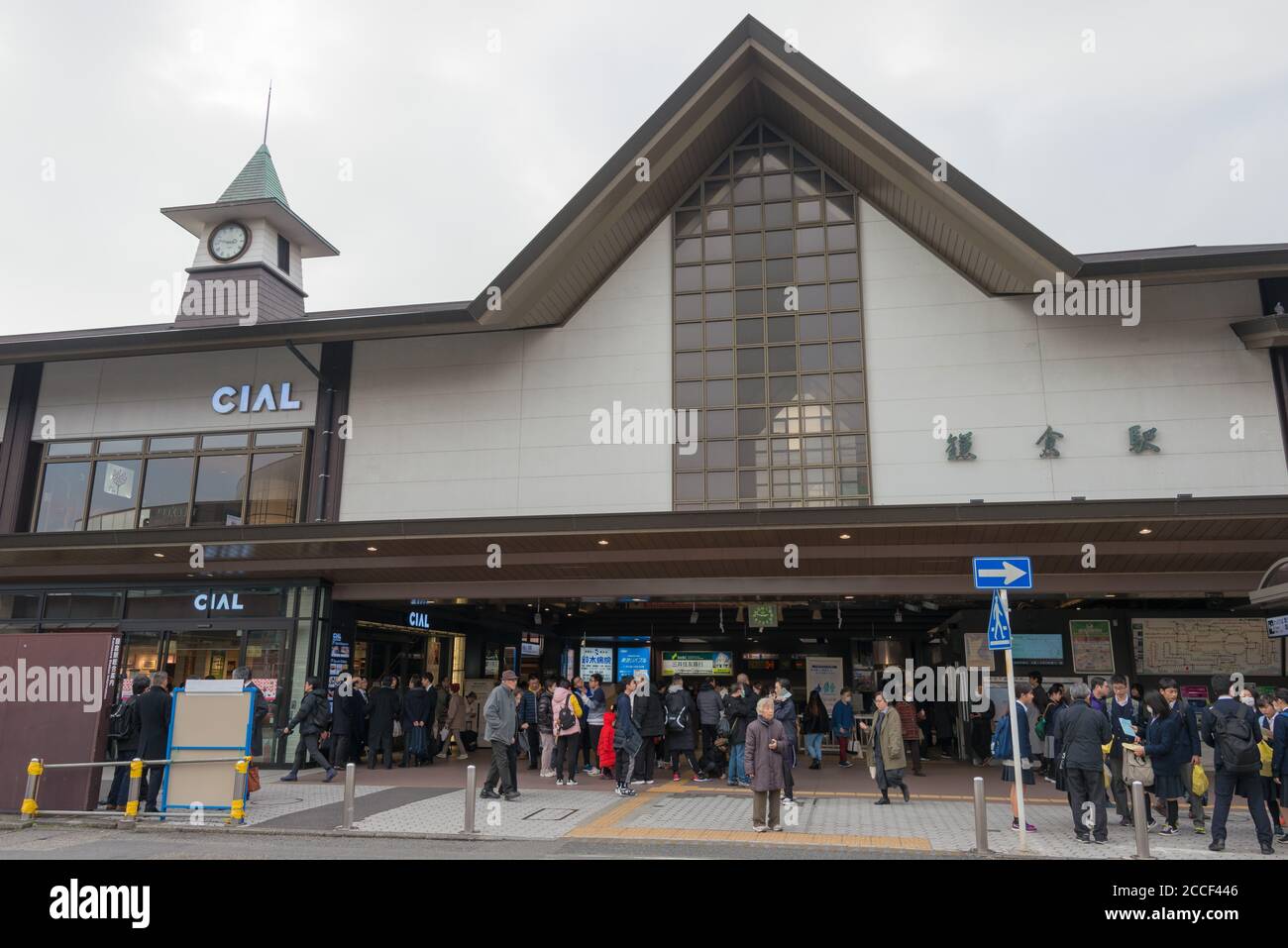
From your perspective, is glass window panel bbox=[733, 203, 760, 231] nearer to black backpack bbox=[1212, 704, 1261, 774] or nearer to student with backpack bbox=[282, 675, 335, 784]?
student with backpack bbox=[282, 675, 335, 784]

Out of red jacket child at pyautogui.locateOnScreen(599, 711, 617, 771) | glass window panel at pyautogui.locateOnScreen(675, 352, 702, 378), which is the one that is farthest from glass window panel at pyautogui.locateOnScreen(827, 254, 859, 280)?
red jacket child at pyautogui.locateOnScreen(599, 711, 617, 771)

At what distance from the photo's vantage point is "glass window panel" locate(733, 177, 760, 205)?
1931cm

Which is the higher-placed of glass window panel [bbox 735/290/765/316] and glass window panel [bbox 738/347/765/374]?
glass window panel [bbox 735/290/765/316]

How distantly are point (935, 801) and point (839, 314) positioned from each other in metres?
9.27

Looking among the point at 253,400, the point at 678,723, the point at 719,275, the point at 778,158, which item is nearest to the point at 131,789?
the point at 678,723

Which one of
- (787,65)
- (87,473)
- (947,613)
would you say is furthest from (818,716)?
(87,473)

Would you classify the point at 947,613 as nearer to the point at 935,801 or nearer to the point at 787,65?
the point at 935,801

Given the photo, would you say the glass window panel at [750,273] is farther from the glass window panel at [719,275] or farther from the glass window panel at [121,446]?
the glass window panel at [121,446]

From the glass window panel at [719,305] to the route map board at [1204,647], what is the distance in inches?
411

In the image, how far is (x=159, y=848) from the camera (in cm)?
1001

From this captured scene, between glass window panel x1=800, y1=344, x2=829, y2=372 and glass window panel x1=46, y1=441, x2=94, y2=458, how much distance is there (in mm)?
15791

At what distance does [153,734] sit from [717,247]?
530 inches

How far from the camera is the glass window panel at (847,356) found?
17.7 meters

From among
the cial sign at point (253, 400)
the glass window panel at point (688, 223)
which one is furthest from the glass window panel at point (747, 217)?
the cial sign at point (253, 400)
